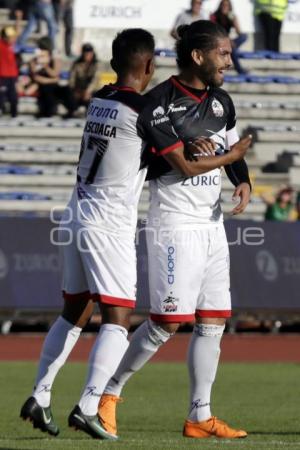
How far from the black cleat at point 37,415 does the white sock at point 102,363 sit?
0.88 feet

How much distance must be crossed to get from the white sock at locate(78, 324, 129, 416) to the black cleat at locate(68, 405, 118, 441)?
28 millimetres

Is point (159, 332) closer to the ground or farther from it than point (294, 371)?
farther from it

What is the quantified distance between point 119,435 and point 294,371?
6988 mm

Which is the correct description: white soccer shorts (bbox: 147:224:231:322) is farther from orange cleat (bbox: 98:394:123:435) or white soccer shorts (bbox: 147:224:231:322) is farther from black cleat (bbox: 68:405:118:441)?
black cleat (bbox: 68:405:118:441)

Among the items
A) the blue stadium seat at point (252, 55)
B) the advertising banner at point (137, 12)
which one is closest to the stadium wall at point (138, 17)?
the advertising banner at point (137, 12)

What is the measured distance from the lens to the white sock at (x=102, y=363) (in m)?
8.16

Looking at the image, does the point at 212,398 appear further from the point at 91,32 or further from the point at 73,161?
the point at 91,32

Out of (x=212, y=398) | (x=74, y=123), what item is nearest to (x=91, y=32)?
(x=74, y=123)

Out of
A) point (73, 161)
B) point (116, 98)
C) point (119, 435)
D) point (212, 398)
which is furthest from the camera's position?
point (73, 161)

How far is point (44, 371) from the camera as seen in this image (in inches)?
331

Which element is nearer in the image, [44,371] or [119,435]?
[44,371]

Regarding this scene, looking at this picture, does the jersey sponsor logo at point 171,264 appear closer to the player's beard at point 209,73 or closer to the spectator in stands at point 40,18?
the player's beard at point 209,73

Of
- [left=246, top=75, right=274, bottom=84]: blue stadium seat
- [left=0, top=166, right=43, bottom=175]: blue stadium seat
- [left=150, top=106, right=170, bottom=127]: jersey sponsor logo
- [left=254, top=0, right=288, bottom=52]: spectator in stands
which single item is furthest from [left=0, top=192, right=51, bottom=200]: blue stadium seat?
[left=150, top=106, right=170, bottom=127]: jersey sponsor logo

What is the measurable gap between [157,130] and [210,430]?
187 cm
